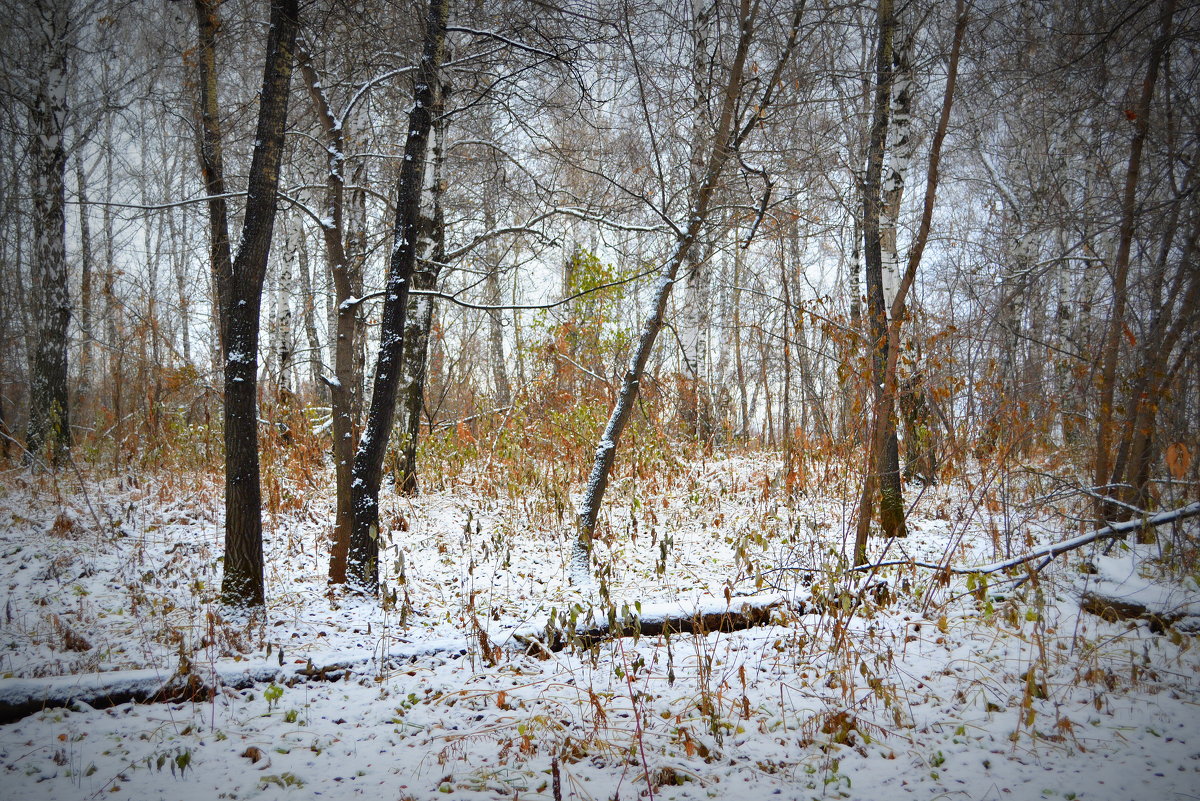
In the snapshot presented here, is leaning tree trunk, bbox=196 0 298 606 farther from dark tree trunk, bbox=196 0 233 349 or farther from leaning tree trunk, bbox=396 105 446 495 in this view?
leaning tree trunk, bbox=396 105 446 495

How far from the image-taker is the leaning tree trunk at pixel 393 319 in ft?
14.9

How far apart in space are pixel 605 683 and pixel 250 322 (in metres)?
3.23

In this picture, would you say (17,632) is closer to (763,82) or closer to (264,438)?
(264,438)

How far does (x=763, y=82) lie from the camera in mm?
5547

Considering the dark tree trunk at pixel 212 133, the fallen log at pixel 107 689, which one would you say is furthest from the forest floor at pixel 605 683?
the dark tree trunk at pixel 212 133

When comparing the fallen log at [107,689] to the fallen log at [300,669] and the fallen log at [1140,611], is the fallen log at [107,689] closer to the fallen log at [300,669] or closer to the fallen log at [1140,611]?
the fallen log at [300,669]

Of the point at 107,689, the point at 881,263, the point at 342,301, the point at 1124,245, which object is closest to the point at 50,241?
the point at 342,301

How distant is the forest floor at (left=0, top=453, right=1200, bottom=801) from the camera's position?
8.60 feet

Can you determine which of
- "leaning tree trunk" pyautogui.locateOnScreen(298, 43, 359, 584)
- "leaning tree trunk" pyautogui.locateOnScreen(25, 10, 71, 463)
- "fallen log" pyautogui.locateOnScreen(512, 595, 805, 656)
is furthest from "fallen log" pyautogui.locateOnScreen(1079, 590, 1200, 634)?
"leaning tree trunk" pyautogui.locateOnScreen(25, 10, 71, 463)

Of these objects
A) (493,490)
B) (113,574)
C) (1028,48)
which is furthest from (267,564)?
(1028,48)

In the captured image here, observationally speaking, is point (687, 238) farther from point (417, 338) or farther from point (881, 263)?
point (417, 338)

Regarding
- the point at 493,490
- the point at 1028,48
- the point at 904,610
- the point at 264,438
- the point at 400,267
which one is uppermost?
the point at 1028,48

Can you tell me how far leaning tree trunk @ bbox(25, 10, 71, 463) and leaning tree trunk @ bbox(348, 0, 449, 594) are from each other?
692 centimetres

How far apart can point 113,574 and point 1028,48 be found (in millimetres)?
8704
